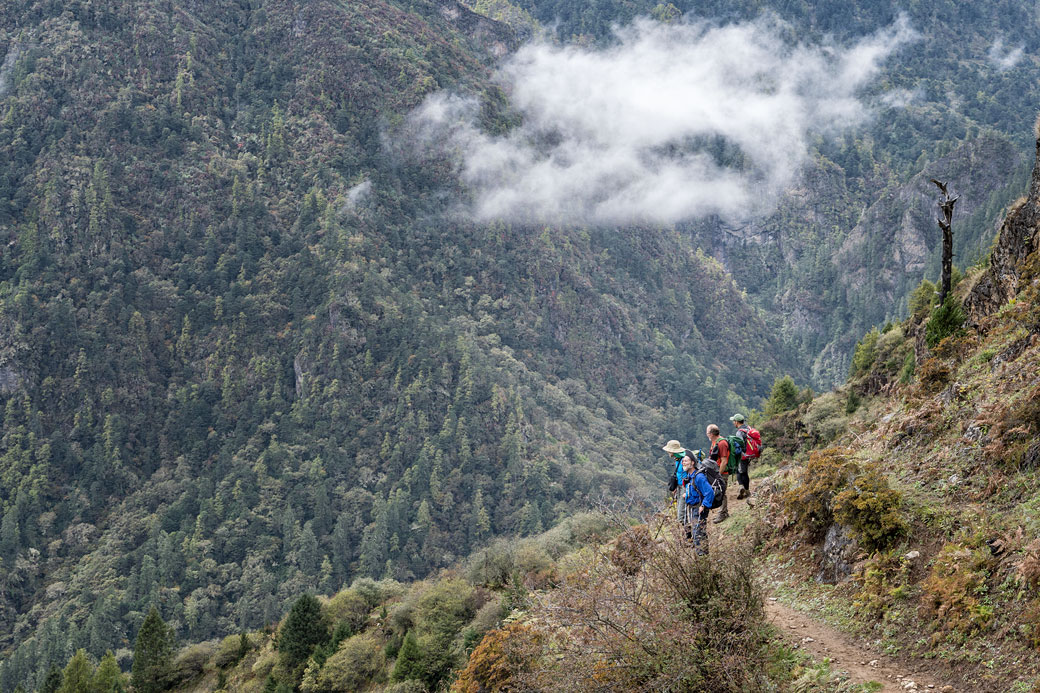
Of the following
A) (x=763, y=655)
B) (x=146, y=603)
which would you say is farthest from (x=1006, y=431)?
(x=146, y=603)

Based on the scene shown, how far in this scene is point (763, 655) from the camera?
11.3 m

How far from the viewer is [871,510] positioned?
535 inches

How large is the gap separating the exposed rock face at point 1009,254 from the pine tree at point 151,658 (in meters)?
61.1

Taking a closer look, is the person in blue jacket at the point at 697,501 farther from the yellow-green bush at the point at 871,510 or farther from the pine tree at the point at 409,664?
the pine tree at the point at 409,664

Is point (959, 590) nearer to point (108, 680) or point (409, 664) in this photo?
point (409, 664)

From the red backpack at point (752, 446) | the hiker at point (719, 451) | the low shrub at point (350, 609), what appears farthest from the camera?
the low shrub at point (350, 609)

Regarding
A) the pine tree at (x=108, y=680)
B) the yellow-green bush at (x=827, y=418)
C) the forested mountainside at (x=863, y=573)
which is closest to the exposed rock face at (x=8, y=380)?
the pine tree at (x=108, y=680)

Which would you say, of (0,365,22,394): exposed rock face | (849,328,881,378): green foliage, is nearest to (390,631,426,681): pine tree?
(849,328,881,378): green foliage

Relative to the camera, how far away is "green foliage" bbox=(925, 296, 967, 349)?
2764 cm

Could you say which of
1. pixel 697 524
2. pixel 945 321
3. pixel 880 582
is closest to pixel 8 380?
pixel 945 321

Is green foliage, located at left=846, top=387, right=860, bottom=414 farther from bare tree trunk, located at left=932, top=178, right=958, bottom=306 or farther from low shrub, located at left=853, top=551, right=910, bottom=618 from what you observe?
low shrub, located at left=853, top=551, right=910, bottom=618

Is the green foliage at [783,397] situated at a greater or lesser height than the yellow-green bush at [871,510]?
lesser

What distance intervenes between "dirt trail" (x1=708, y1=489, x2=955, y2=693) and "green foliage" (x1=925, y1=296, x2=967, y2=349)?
18.1 meters

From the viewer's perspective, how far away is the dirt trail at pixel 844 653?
34.2ft
